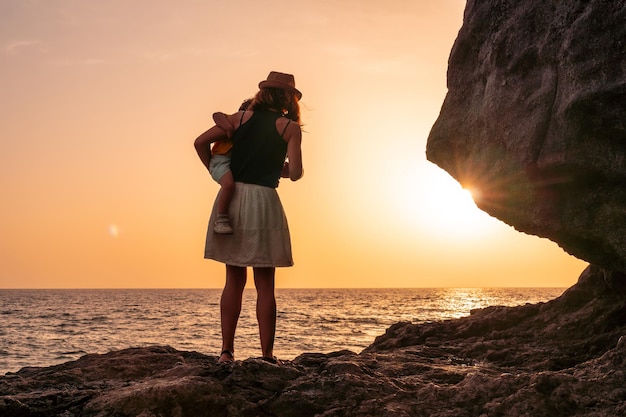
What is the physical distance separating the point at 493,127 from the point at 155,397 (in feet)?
12.1

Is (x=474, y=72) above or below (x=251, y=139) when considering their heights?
above

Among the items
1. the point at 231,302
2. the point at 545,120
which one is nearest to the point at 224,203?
the point at 231,302

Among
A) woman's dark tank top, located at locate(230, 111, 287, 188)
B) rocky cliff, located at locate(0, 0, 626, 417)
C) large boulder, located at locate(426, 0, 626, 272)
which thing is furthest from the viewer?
woman's dark tank top, located at locate(230, 111, 287, 188)

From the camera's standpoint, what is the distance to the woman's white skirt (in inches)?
203

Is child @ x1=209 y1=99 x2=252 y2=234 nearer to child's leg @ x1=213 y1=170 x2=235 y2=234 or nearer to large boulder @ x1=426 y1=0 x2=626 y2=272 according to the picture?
child's leg @ x1=213 y1=170 x2=235 y2=234

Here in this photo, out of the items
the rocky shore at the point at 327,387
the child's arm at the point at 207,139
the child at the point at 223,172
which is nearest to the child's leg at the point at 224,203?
the child at the point at 223,172

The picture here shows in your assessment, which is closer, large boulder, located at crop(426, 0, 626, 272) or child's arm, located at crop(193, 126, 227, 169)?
large boulder, located at crop(426, 0, 626, 272)

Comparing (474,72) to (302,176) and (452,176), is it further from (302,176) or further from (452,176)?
(302,176)

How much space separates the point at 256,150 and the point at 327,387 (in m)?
2.04

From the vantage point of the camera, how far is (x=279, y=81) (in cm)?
537

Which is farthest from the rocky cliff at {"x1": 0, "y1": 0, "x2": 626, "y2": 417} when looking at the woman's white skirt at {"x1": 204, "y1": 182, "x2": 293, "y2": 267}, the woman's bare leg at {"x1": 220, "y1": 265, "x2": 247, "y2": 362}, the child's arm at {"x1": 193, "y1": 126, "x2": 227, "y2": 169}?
the child's arm at {"x1": 193, "y1": 126, "x2": 227, "y2": 169}

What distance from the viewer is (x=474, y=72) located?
639 cm

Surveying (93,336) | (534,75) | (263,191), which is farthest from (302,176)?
(93,336)

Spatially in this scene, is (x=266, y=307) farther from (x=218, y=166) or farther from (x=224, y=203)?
(x=218, y=166)
